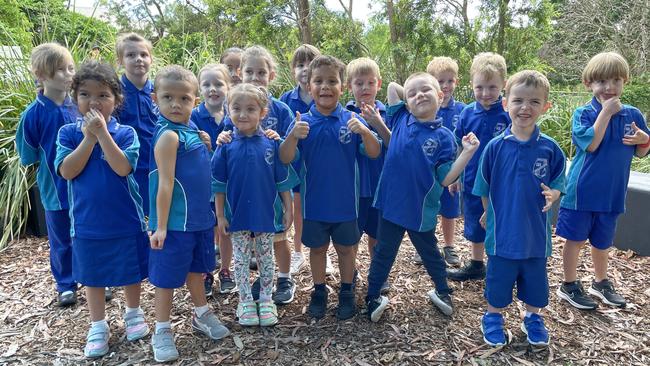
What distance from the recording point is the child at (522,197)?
9.52 feet

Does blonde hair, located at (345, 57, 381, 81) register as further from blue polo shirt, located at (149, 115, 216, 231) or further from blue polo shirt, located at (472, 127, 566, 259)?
blue polo shirt, located at (149, 115, 216, 231)

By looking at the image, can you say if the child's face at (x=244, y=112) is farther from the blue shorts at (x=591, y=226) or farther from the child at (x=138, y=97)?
the blue shorts at (x=591, y=226)

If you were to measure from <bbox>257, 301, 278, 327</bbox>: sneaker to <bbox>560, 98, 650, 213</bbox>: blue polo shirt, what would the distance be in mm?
2237

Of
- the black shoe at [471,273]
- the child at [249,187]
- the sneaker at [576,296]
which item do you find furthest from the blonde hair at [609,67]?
the child at [249,187]

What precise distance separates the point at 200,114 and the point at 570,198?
110 inches

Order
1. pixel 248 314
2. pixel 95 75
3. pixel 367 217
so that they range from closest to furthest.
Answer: pixel 95 75 → pixel 248 314 → pixel 367 217

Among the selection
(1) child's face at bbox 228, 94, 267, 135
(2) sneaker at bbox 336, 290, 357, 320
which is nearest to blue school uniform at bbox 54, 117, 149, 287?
(1) child's face at bbox 228, 94, 267, 135

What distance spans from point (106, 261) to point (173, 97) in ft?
3.42

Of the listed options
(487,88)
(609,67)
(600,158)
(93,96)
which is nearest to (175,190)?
(93,96)

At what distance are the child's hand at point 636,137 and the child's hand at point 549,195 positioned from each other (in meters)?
0.96

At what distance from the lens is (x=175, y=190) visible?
282cm

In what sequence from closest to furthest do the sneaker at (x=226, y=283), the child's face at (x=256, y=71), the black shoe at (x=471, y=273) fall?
the child's face at (x=256, y=71)
the sneaker at (x=226, y=283)
the black shoe at (x=471, y=273)

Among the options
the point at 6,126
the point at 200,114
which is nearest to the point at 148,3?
the point at 6,126

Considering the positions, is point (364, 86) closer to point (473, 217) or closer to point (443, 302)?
point (473, 217)
